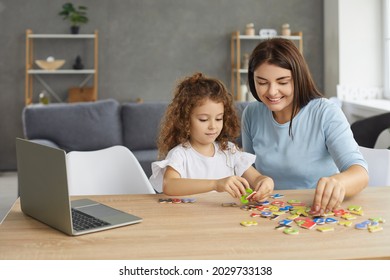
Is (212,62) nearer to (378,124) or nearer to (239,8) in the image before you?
(239,8)

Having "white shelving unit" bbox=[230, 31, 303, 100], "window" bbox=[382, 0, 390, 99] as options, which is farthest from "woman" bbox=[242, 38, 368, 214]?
"white shelving unit" bbox=[230, 31, 303, 100]

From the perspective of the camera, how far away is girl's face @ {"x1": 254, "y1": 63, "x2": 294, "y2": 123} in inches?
80.0

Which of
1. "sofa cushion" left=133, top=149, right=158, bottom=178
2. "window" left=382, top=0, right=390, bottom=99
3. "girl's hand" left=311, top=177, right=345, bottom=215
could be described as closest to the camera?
"girl's hand" left=311, top=177, right=345, bottom=215

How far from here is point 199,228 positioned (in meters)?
1.51

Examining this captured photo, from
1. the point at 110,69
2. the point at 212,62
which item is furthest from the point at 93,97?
the point at 212,62

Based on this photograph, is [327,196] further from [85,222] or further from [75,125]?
[75,125]

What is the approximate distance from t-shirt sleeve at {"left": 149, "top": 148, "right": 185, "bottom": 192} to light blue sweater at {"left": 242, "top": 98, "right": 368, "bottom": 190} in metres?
0.35

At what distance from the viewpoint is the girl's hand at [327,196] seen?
1619 millimetres

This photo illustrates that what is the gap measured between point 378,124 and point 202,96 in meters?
2.37

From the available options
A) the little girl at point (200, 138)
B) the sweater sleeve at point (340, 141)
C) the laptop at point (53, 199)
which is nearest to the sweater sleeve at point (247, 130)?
the little girl at point (200, 138)

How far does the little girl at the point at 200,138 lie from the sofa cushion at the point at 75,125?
273cm

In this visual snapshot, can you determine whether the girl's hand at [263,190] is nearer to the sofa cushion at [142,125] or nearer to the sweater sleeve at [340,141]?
the sweater sleeve at [340,141]

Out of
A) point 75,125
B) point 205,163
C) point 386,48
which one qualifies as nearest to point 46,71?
point 75,125

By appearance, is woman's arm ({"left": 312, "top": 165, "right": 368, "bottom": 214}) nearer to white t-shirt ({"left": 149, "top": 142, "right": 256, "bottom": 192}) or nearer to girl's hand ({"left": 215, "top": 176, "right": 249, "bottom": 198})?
girl's hand ({"left": 215, "top": 176, "right": 249, "bottom": 198})
